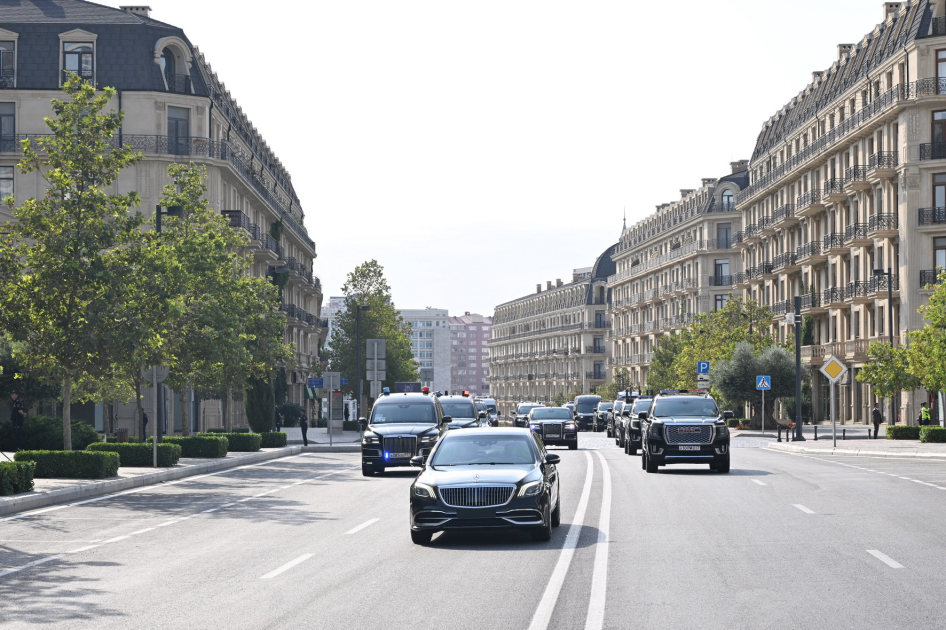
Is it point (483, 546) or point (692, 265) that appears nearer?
point (483, 546)

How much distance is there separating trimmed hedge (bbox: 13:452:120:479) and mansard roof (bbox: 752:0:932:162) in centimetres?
5233

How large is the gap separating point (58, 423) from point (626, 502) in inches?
814

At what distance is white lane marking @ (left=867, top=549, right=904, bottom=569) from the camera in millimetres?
11981

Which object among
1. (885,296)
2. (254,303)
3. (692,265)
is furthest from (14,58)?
(692,265)

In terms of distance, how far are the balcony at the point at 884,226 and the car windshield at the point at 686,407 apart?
135 ft

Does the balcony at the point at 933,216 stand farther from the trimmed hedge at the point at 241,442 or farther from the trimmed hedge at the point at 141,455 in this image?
the trimmed hedge at the point at 141,455

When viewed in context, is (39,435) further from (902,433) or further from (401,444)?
(902,433)

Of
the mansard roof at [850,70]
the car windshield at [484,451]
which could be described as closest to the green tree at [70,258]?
the car windshield at [484,451]

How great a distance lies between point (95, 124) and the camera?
27.8 metres

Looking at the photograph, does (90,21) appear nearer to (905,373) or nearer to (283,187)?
(283,187)

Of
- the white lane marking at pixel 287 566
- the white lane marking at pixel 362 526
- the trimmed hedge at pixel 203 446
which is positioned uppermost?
the white lane marking at pixel 287 566

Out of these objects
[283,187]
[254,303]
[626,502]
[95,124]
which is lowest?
[626,502]

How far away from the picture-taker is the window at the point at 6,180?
193 ft

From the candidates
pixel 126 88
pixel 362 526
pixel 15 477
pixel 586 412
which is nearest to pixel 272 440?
pixel 126 88
